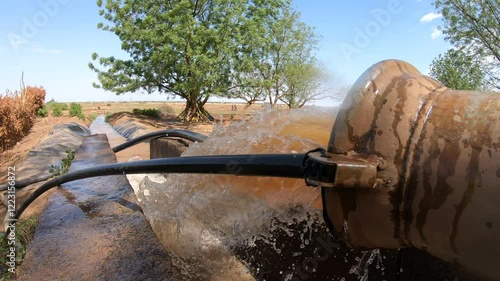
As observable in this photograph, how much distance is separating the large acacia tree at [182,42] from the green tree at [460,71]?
1210 centimetres

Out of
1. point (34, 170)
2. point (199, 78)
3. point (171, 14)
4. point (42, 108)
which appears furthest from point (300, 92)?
point (34, 170)

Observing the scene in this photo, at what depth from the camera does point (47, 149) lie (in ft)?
28.2

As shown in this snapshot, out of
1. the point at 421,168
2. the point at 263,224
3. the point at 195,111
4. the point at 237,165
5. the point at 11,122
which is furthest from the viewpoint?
the point at 195,111

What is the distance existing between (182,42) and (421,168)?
20.4 meters

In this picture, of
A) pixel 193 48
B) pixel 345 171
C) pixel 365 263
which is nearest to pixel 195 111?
pixel 193 48

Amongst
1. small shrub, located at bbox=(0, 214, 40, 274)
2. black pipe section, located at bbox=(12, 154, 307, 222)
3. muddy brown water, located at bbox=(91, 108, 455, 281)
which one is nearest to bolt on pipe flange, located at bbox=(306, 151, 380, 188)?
black pipe section, located at bbox=(12, 154, 307, 222)

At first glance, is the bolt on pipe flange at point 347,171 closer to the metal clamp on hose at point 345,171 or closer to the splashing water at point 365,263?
the metal clamp on hose at point 345,171

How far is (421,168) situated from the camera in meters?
0.73

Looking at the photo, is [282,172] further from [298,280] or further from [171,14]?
[171,14]

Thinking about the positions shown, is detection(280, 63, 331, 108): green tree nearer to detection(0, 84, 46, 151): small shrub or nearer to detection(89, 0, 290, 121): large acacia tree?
detection(89, 0, 290, 121): large acacia tree

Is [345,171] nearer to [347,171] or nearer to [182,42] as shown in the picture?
[347,171]

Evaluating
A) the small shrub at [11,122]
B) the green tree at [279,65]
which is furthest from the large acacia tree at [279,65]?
the small shrub at [11,122]

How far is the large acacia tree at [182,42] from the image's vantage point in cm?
2003

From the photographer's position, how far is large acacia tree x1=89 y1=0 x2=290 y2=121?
2003 centimetres
